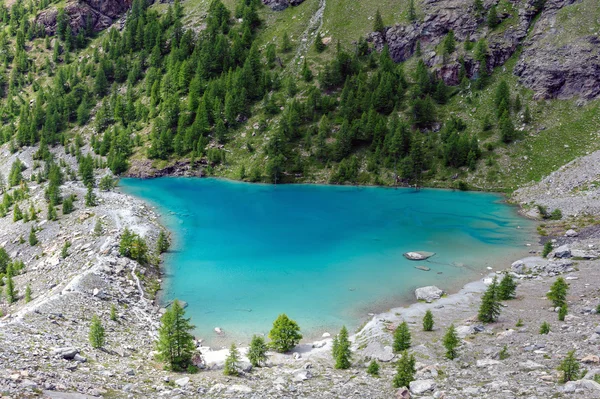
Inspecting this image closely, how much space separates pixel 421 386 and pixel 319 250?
37479 mm

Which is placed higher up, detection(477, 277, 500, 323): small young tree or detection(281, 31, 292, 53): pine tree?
detection(281, 31, 292, 53): pine tree

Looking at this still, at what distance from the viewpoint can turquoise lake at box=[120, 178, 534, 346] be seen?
42.5 m

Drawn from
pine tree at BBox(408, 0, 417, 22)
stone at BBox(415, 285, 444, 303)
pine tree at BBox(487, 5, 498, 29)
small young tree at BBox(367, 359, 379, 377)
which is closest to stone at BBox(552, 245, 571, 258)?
stone at BBox(415, 285, 444, 303)

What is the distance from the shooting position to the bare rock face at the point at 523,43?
112 metres

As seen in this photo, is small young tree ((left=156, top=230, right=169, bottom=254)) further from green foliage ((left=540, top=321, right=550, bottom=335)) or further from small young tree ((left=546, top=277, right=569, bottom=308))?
small young tree ((left=546, top=277, right=569, bottom=308))

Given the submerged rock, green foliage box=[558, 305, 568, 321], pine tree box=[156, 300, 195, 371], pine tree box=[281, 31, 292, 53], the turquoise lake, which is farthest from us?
pine tree box=[281, 31, 292, 53]

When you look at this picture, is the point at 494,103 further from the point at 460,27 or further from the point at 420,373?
the point at 420,373

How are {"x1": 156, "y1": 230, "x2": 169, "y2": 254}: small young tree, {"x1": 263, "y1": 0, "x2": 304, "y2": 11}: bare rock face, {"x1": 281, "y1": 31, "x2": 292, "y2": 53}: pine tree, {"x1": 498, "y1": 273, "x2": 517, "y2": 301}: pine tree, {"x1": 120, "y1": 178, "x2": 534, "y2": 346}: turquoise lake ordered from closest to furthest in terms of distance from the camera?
{"x1": 498, "y1": 273, "x2": 517, "y2": 301}: pine tree < {"x1": 120, "y1": 178, "x2": 534, "y2": 346}: turquoise lake < {"x1": 156, "y1": 230, "x2": 169, "y2": 254}: small young tree < {"x1": 281, "y1": 31, "x2": 292, "y2": 53}: pine tree < {"x1": 263, "y1": 0, "x2": 304, "y2": 11}: bare rock face

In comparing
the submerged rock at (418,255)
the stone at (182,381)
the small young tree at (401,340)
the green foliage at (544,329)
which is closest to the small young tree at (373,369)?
the small young tree at (401,340)

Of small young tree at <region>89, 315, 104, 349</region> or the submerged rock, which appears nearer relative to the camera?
small young tree at <region>89, 315, 104, 349</region>

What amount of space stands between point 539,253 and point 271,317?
36.9 meters

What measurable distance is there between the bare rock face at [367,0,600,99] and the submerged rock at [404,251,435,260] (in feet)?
271

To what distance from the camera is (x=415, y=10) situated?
148250mm

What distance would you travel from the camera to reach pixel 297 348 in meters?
34.1
